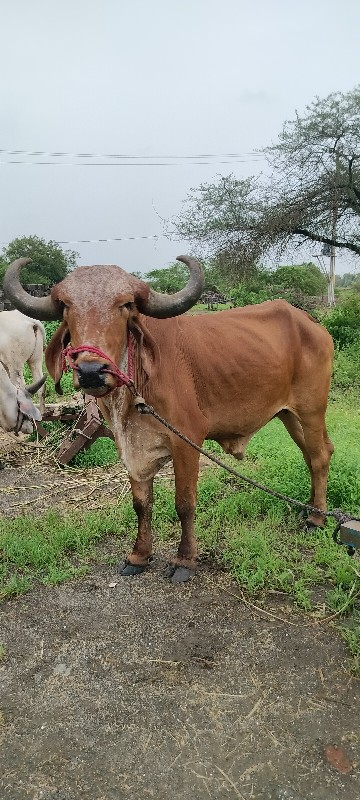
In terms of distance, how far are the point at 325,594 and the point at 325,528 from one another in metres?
0.94

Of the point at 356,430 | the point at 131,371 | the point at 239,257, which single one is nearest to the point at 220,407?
the point at 131,371

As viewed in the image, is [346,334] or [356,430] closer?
[356,430]

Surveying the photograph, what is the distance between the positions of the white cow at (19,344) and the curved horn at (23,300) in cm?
505

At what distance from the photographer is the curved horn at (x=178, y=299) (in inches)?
133

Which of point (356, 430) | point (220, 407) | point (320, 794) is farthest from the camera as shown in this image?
point (356, 430)

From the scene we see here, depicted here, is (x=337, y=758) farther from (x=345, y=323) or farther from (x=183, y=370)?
(x=345, y=323)

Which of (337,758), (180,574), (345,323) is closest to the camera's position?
(337,758)

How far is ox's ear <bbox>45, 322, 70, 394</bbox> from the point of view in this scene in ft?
11.3

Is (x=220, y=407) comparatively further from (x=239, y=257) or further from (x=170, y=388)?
(x=239, y=257)

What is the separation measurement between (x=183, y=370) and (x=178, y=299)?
0.67m

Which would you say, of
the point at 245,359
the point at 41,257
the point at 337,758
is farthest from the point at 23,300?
the point at 41,257

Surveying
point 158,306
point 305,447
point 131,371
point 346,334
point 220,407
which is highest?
point 158,306

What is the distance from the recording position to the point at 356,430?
7941 mm

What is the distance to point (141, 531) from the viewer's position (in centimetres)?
426
